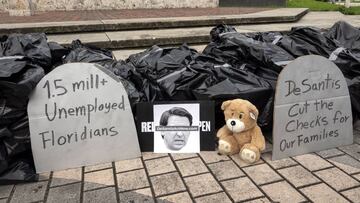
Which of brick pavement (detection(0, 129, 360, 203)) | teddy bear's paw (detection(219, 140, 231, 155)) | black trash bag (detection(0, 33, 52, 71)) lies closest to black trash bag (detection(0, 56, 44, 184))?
brick pavement (detection(0, 129, 360, 203))

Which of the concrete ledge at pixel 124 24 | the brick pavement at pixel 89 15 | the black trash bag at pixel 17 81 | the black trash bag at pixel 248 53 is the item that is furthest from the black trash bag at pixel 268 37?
the brick pavement at pixel 89 15

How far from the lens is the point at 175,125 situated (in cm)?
275

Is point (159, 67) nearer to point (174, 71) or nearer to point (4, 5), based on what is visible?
point (174, 71)

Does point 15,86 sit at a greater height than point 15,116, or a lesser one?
greater

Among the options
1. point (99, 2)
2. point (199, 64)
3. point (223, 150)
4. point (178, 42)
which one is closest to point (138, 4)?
point (99, 2)

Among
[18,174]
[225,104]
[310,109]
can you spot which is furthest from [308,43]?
[18,174]

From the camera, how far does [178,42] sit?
514cm

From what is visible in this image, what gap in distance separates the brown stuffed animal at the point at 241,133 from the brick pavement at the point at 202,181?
0.07 metres

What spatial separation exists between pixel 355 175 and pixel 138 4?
8601 millimetres

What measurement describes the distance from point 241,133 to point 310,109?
0.58 metres

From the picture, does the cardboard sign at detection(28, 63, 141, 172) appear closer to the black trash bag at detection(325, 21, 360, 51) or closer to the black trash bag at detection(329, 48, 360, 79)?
the black trash bag at detection(329, 48, 360, 79)

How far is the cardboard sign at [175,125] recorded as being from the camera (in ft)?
9.02

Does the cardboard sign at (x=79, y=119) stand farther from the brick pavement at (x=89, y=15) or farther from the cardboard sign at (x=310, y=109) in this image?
the brick pavement at (x=89, y=15)

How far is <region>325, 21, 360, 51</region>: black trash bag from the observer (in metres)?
3.62
